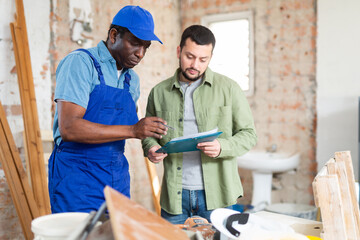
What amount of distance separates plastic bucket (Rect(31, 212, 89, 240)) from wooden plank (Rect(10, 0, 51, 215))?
6.01ft

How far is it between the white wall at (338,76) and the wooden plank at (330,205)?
9.19ft

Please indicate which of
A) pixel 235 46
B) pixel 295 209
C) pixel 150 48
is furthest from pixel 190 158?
pixel 235 46

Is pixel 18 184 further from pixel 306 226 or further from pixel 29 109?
pixel 306 226

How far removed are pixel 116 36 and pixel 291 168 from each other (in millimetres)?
2719

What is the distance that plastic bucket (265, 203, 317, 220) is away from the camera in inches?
137

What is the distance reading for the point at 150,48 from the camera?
4.04 metres

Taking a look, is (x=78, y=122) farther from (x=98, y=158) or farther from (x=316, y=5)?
(x=316, y=5)

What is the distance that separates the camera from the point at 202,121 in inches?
75.8

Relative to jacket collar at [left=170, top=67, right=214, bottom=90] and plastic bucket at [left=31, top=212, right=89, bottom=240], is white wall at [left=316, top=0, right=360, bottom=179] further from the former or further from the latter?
plastic bucket at [left=31, top=212, right=89, bottom=240]

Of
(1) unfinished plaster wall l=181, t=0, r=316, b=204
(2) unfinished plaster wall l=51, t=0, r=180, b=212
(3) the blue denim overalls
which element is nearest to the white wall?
(1) unfinished plaster wall l=181, t=0, r=316, b=204

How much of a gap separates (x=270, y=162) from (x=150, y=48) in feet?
6.04

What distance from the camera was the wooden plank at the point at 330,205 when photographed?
1189 mm

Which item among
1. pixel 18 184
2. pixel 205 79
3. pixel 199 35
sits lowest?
pixel 18 184

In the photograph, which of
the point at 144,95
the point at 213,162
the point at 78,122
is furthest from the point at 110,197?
the point at 144,95
